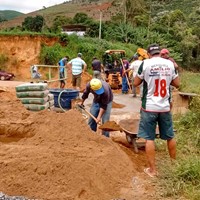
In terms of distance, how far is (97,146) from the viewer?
6.43m

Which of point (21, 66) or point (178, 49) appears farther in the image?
point (178, 49)

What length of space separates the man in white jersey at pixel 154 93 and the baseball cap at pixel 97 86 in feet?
4.78

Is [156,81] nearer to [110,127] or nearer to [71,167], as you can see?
[71,167]

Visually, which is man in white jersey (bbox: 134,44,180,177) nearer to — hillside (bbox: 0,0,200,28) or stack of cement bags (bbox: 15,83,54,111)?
stack of cement bags (bbox: 15,83,54,111)

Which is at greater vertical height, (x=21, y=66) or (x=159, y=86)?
(x=159, y=86)

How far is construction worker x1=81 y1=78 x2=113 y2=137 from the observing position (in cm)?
712

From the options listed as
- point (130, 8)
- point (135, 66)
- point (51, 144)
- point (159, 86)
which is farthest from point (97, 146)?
point (130, 8)

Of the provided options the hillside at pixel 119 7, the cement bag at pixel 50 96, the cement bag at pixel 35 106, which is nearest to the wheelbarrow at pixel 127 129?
the cement bag at pixel 35 106

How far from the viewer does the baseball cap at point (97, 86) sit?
23.1 feet

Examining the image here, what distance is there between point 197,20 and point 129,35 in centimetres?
1650

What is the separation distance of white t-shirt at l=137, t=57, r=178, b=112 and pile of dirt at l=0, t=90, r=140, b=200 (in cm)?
96

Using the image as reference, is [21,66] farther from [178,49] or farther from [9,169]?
[9,169]

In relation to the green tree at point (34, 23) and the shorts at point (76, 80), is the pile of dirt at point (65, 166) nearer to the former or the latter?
the shorts at point (76, 80)

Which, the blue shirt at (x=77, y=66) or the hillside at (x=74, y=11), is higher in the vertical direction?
the hillside at (x=74, y=11)
